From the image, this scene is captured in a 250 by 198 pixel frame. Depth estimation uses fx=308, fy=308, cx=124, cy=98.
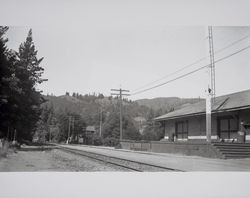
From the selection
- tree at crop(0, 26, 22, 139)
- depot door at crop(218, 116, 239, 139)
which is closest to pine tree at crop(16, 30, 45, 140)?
tree at crop(0, 26, 22, 139)

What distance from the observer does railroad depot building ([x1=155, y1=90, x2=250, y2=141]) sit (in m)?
11.7

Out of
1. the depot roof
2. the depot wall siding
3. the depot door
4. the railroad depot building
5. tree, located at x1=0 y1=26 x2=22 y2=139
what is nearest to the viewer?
tree, located at x1=0 y1=26 x2=22 y2=139

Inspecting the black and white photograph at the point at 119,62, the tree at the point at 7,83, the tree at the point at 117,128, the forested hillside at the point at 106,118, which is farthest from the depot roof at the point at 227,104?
the tree at the point at 117,128

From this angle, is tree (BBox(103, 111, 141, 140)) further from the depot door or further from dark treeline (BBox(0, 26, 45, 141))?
dark treeline (BBox(0, 26, 45, 141))

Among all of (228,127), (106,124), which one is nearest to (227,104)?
(228,127)

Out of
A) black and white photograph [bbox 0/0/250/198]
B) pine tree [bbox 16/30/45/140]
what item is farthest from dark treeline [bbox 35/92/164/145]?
black and white photograph [bbox 0/0/250/198]

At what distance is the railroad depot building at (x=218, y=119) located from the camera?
11691mm

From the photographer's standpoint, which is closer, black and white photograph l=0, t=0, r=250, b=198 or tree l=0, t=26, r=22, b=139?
black and white photograph l=0, t=0, r=250, b=198

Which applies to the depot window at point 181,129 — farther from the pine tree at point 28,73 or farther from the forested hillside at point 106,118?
the pine tree at point 28,73

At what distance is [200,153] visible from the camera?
1136cm

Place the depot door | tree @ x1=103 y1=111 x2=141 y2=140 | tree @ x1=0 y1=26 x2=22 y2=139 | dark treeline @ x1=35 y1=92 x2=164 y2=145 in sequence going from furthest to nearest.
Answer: tree @ x1=103 y1=111 x2=141 y2=140 → dark treeline @ x1=35 y1=92 x2=164 y2=145 → the depot door → tree @ x1=0 y1=26 x2=22 y2=139

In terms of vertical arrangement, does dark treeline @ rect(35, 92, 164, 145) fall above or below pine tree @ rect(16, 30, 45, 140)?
below
